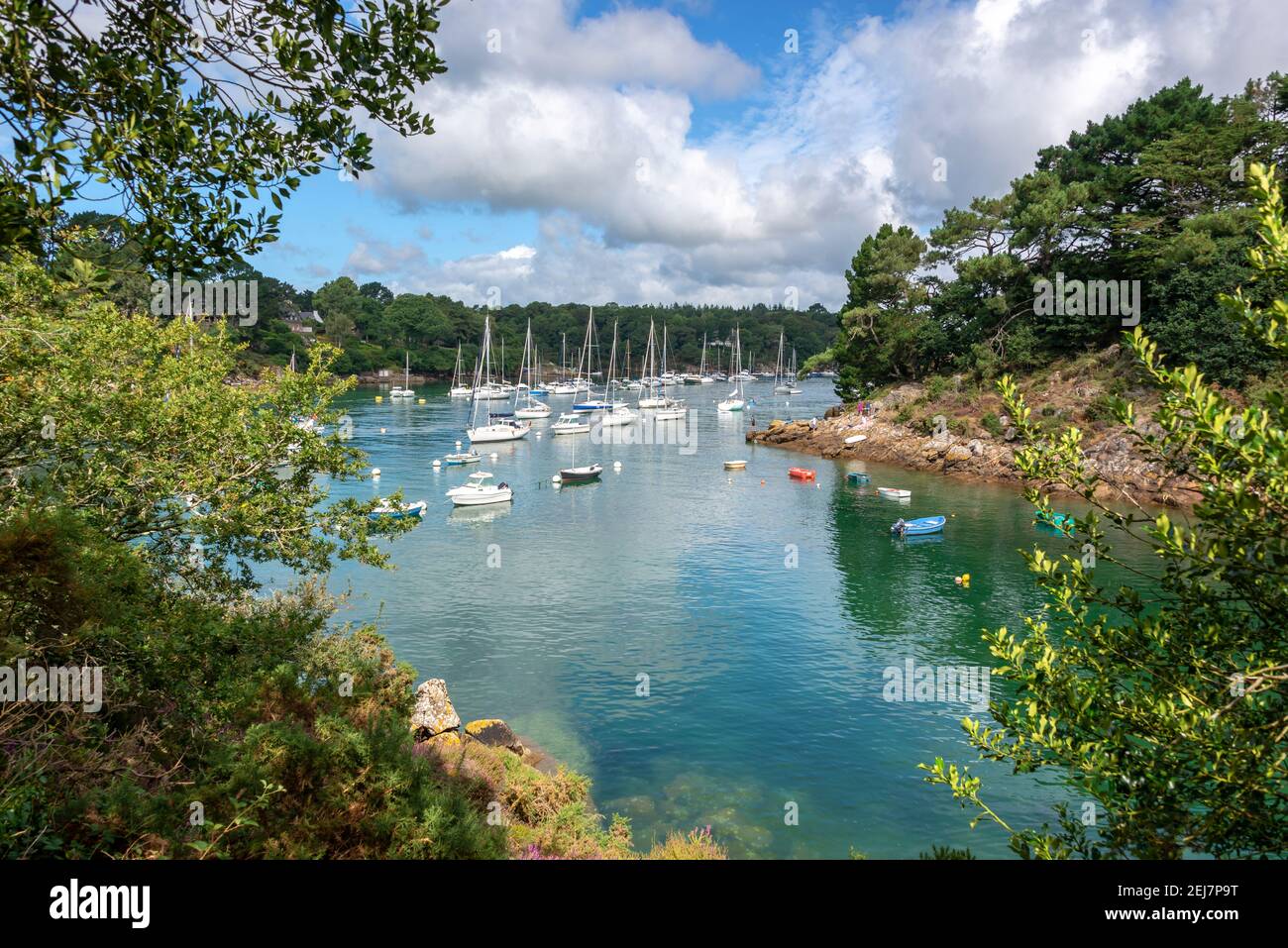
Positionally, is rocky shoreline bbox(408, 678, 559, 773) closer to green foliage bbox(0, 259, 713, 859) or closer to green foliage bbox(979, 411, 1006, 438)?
green foliage bbox(0, 259, 713, 859)

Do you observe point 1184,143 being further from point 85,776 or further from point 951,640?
point 85,776

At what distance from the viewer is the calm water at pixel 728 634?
64.0 feet

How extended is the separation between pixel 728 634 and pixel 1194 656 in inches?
981

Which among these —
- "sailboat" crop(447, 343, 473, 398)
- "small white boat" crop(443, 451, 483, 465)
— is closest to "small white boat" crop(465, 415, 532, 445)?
"small white boat" crop(443, 451, 483, 465)

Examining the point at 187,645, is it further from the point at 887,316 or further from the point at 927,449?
the point at 887,316

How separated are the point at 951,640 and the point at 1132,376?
131 feet

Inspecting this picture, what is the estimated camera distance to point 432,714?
19.4 metres
